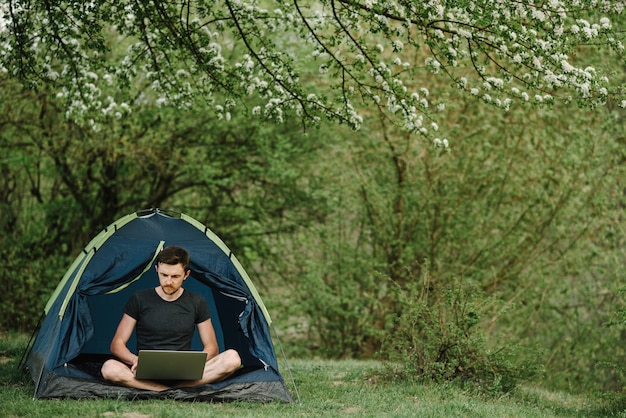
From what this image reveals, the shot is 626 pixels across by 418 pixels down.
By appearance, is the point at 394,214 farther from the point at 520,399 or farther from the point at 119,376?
the point at 119,376

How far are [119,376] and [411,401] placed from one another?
239 cm

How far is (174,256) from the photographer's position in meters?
6.45

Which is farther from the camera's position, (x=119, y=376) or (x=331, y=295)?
(x=331, y=295)

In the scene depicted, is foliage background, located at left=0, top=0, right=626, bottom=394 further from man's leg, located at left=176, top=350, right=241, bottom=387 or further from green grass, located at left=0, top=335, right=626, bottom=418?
man's leg, located at left=176, top=350, right=241, bottom=387

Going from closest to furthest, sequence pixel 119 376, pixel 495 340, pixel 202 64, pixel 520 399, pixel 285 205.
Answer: pixel 119 376
pixel 520 399
pixel 202 64
pixel 495 340
pixel 285 205

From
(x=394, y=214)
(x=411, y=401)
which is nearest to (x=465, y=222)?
(x=394, y=214)

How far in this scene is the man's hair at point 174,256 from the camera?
645 centimetres

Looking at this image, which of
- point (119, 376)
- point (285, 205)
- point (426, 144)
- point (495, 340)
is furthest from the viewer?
point (285, 205)

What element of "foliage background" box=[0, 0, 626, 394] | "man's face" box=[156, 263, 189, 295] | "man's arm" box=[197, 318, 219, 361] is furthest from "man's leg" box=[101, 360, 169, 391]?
"foliage background" box=[0, 0, 626, 394]

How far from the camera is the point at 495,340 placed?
32.6 feet

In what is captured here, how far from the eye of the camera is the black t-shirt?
6.54 m

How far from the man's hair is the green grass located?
3.74ft

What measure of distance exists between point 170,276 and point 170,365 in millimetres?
760

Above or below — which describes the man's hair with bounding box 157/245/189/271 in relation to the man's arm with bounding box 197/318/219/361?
above
